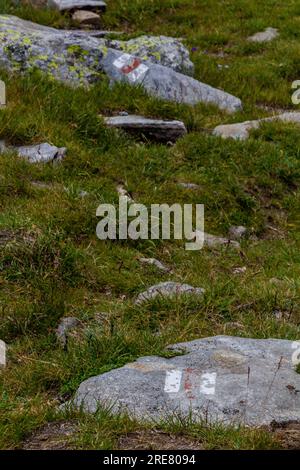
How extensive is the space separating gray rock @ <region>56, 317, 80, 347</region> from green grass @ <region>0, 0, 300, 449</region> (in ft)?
0.21

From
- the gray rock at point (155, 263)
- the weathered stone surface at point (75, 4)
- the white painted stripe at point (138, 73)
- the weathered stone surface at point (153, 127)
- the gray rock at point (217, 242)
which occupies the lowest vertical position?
the gray rock at point (217, 242)

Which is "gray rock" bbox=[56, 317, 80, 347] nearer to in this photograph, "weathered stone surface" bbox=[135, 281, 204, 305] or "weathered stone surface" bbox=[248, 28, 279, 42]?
"weathered stone surface" bbox=[135, 281, 204, 305]

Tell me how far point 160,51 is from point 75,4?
451 cm

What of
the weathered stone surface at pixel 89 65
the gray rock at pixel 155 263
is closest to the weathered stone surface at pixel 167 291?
the gray rock at pixel 155 263

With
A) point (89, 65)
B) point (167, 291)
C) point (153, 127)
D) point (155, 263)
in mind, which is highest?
point (89, 65)

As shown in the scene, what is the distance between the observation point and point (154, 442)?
4.50 m

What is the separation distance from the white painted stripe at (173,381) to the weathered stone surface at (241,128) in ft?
20.3

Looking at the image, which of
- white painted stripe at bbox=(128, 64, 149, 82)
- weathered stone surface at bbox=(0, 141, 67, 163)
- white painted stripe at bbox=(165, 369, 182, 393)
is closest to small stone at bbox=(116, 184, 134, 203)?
weathered stone surface at bbox=(0, 141, 67, 163)

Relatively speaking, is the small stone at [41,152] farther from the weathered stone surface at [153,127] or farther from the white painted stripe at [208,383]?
the white painted stripe at [208,383]

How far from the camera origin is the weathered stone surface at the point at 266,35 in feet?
53.8

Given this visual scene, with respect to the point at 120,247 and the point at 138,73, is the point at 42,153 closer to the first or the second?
the point at 120,247


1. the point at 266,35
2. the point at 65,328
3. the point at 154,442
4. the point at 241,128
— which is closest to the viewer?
the point at 154,442

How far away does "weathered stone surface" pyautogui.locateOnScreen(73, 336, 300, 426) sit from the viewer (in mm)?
4914

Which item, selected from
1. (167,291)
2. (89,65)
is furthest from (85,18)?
(167,291)
